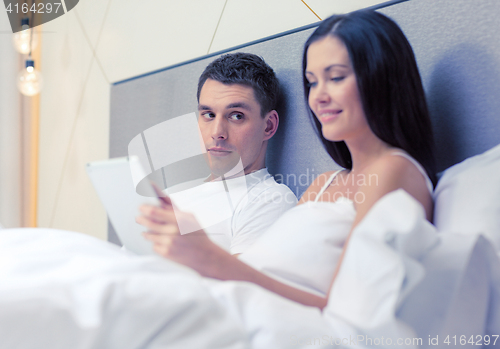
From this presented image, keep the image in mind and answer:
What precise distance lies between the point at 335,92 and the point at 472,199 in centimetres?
30

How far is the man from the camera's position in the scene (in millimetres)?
1119

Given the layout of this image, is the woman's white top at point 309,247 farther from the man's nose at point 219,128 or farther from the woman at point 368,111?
the man's nose at point 219,128

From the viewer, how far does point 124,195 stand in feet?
2.09

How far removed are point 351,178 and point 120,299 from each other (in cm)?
53

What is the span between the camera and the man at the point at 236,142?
3.67 ft

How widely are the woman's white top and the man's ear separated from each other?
48 cm

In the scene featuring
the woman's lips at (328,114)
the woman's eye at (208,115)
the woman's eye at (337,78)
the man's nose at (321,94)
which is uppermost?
the woman's eye at (337,78)

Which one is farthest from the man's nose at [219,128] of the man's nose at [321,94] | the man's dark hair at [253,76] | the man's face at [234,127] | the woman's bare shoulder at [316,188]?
the man's nose at [321,94]

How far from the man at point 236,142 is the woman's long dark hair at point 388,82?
40 cm

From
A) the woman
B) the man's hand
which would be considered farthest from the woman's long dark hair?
the man's hand

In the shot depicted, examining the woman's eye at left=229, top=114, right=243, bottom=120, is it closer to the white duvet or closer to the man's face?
the man's face

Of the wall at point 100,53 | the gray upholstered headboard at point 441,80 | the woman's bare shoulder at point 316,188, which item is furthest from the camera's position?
the wall at point 100,53

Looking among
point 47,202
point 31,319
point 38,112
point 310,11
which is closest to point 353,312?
point 31,319

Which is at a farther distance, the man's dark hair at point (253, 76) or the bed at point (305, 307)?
the man's dark hair at point (253, 76)
